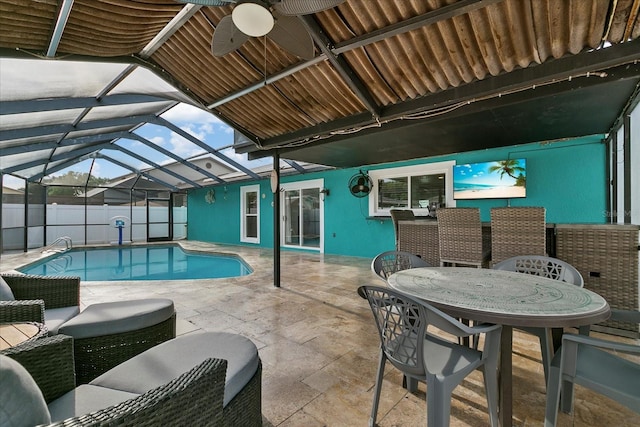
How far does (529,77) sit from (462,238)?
183 cm

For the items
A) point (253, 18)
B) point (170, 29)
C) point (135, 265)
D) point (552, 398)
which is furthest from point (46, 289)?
point (135, 265)


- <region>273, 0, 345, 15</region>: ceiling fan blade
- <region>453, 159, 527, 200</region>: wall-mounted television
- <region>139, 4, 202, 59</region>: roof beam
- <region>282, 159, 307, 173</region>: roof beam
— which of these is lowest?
<region>453, 159, 527, 200</region>: wall-mounted television

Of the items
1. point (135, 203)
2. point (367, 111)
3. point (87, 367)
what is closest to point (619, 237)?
point (367, 111)

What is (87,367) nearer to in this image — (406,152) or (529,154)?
(406,152)

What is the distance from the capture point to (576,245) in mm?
3104

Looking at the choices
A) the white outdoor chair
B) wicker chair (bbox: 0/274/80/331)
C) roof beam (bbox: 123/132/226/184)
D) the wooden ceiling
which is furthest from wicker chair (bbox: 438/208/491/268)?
roof beam (bbox: 123/132/226/184)

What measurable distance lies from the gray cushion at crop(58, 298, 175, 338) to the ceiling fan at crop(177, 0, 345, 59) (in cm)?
201

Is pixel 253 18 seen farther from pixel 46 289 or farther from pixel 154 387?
pixel 46 289

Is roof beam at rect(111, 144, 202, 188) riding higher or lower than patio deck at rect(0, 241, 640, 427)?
higher

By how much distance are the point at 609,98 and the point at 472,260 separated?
2.03 metres

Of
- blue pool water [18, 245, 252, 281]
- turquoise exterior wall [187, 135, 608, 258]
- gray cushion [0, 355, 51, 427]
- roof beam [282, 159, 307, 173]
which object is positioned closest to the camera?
gray cushion [0, 355, 51, 427]

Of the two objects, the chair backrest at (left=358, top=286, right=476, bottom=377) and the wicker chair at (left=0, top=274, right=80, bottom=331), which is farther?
the wicker chair at (left=0, top=274, right=80, bottom=331)

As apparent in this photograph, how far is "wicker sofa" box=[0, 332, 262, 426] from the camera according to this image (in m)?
0.77

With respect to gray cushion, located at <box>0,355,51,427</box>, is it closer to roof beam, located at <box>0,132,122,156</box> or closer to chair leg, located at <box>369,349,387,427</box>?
chair leg, located at <box>369,349,387,427</box>
